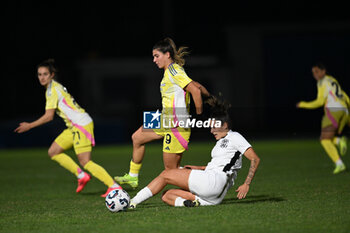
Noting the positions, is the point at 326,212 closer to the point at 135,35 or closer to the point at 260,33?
the point at 260,33

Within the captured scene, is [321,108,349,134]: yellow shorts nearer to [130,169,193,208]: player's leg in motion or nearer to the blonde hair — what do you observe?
the blonde hair

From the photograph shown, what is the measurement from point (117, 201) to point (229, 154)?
56.5 inches

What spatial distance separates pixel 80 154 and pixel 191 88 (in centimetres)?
228

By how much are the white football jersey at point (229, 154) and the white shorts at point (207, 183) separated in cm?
12

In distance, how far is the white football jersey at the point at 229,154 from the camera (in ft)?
26.3

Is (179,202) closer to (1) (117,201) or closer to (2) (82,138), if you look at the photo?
A: (1) (117,201)

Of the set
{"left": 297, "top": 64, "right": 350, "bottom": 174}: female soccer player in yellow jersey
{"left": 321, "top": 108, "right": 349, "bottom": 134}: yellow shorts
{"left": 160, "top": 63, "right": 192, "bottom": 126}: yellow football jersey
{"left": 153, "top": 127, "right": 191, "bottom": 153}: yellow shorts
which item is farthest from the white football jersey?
{"left": 321, "top": 108, "right": 349, "bottom": 134}: yellow shorts

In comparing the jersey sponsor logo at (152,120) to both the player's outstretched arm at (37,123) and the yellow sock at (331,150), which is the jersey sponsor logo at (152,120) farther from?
the yellow sock at (331,150)

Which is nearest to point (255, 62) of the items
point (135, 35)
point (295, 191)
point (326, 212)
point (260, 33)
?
point (260, 33)

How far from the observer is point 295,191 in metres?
9.97

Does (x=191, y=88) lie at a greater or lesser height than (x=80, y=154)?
greater

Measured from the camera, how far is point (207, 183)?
7.84 meters

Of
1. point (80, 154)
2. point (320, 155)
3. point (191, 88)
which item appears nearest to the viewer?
point (191, 88)

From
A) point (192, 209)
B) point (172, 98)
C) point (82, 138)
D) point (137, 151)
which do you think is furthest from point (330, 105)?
point (192, 209)
